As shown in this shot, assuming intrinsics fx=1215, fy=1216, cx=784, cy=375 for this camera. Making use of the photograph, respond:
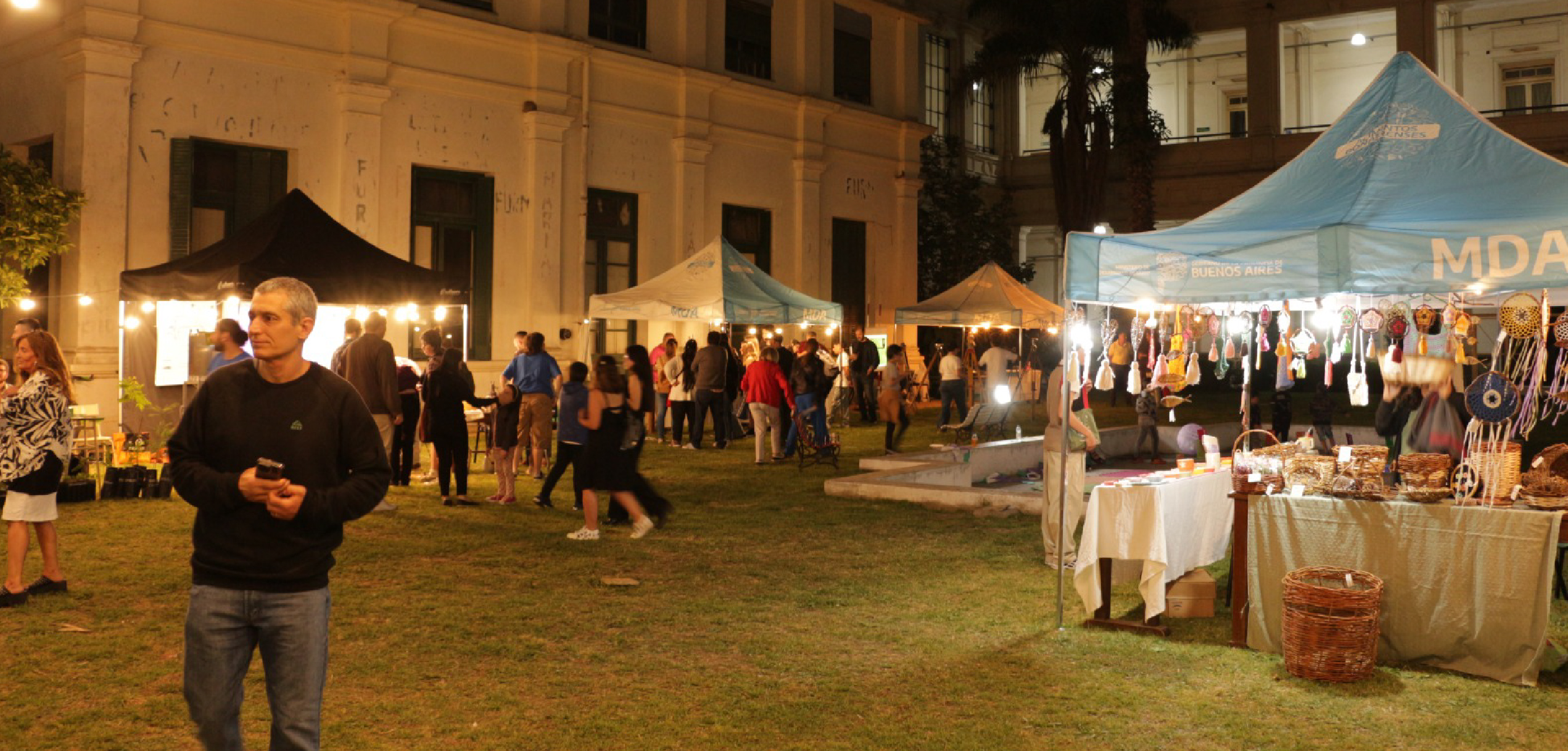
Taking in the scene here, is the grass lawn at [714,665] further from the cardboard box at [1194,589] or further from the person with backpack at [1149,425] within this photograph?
the person with backpack at [1149,425]

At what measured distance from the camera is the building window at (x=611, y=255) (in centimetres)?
2258

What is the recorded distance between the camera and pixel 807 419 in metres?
17.6

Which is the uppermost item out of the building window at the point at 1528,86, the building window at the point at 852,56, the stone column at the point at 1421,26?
the stone column at the point at 1421,26

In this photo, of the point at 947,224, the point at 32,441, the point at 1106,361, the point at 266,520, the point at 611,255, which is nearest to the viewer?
the point at 266,520

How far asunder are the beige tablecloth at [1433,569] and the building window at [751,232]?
61.8ft

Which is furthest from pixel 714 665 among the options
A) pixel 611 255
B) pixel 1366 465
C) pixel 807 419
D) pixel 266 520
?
pixel 611 255

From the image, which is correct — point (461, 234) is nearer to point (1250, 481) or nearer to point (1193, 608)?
point (1193, 608)

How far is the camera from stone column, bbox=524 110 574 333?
21047 millimetres

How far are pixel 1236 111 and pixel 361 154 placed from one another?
2950 centimetres

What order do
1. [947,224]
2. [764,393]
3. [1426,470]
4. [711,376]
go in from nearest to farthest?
[1426,470]
[764,393]
[711,376]
[947,224]

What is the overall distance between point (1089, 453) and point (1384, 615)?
11.6m

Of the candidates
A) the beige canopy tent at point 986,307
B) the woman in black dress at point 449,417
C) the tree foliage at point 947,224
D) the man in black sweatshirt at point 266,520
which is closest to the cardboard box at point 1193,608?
the man in black sweatshirt at point 266,520

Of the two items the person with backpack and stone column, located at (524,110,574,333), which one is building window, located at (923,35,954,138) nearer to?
stone column, located at (524,110,574,333)

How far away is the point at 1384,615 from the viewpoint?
6668 mm
